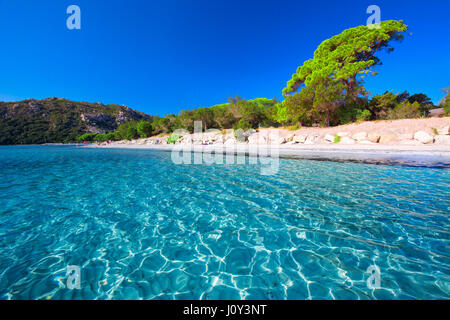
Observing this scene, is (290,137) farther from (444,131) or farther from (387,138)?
(444,131)

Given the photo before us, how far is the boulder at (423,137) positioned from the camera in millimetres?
15547

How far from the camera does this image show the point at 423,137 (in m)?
15.8

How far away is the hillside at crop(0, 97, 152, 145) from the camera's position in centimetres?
8050

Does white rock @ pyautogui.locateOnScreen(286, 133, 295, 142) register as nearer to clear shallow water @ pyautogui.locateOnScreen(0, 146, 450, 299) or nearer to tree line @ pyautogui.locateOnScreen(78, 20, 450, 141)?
tree line @ pyautogui.locateOnScreen(78, 20, 450, 141)

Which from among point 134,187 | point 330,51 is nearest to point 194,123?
point 330,51

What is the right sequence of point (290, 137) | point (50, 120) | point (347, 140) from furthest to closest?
point (50, 120) → point (290, 137) → point (347, 140)

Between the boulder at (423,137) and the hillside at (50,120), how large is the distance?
11779 centimetres

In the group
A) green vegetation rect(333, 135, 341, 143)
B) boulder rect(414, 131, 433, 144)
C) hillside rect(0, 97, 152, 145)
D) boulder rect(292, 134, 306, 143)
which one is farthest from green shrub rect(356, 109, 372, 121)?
hillside rect(0, 97, 152, 145)

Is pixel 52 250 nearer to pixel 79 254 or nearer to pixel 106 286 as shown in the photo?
pixel 79 254

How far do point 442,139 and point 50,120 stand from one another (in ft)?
461

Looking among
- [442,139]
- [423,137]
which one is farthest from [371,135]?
[442,139]

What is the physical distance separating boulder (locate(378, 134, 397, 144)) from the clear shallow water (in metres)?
14.5

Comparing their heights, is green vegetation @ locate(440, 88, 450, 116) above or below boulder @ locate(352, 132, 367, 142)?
above
